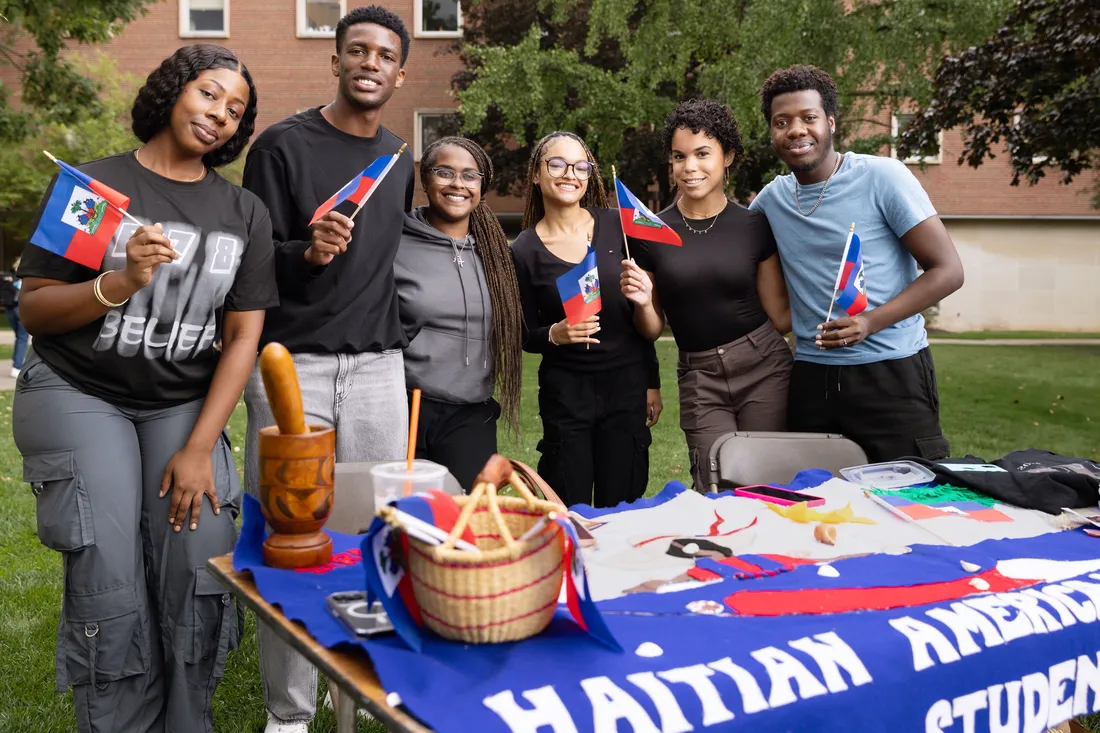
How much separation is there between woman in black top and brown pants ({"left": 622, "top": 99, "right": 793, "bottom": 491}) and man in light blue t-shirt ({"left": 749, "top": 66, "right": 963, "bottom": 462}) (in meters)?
0.11

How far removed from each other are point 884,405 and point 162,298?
2.29 m

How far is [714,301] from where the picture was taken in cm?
354

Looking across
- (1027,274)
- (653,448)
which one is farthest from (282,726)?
(1027,274)

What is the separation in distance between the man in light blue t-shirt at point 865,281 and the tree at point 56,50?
Result: 9436 millimetres

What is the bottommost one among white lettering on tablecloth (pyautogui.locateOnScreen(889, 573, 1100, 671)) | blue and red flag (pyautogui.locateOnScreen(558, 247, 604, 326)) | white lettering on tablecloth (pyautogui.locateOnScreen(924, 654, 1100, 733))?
white lettering on tablecloth (pyautogui.locateOnScreen(924, 654, 1100, 733))

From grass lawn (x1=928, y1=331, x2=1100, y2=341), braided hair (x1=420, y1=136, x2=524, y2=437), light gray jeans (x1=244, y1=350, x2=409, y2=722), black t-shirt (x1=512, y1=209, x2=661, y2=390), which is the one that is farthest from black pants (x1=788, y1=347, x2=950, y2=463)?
grass lawn (x1=928, y1=331, x2=1100, y2=341)

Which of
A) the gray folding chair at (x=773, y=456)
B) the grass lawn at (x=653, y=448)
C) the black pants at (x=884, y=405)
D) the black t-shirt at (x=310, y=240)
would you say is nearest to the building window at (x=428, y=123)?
the grass lawn at (x=653, y=448)

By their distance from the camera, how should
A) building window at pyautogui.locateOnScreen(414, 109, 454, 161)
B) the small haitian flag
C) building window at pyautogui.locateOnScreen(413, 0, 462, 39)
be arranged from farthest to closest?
building window at pyautogui.locateOnScreen(414, 109, 454, 161) → building window at pyautogui.locateOnScreen(413, 0, 462, 39) → the small haitian flag

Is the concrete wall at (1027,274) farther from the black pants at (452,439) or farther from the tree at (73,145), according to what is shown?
the black pants at (452,439)

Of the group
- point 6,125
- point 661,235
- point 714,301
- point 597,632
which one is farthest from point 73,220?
point 6,125

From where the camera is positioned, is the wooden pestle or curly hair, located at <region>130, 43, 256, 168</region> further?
curly hair, located at <region>130, 43, 256, 168</region>

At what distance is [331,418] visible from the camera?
9.86ft

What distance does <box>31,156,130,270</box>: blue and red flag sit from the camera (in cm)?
223

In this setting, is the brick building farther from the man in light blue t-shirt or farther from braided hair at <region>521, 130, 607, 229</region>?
the man in light blue t-shirt
